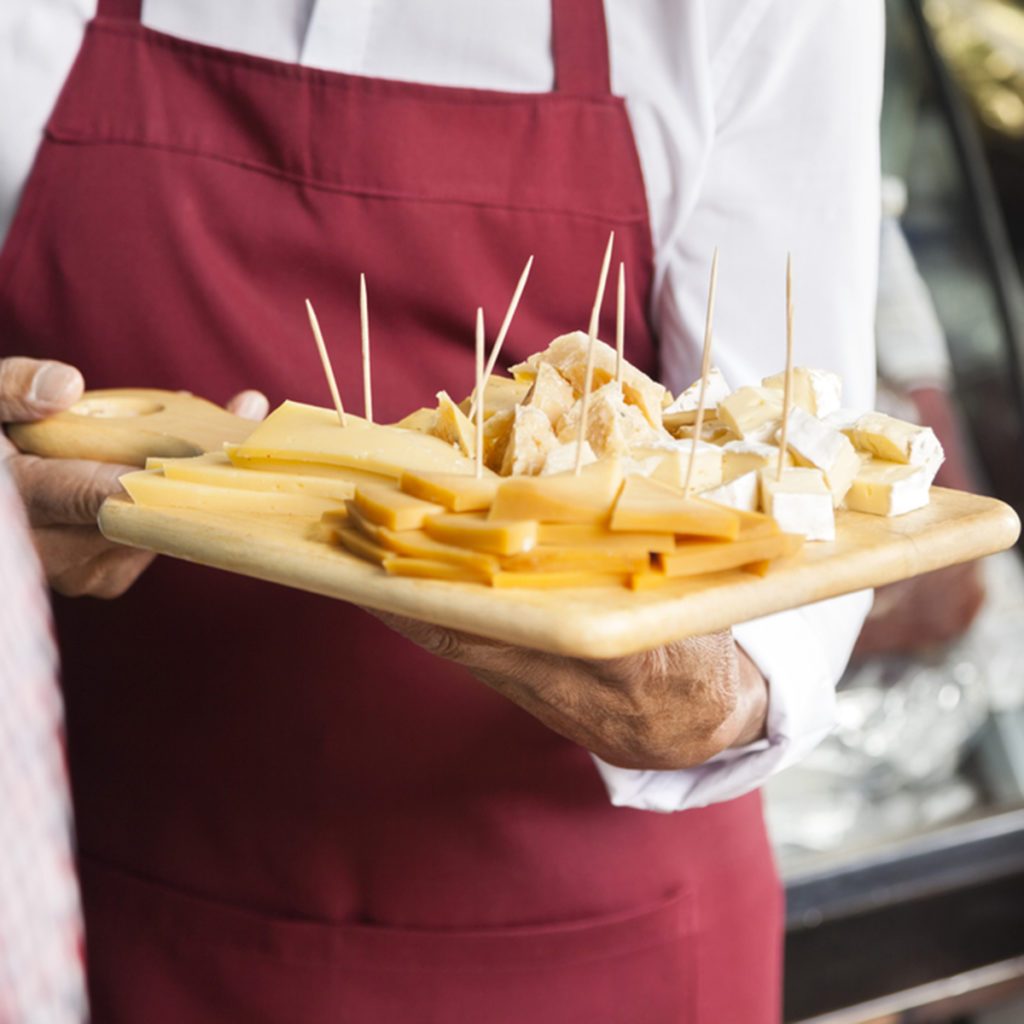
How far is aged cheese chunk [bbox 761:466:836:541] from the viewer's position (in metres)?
0.75

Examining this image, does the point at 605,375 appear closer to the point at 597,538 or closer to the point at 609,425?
the point at 609,425

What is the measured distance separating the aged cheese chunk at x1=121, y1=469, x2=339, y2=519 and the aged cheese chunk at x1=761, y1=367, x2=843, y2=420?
31cm

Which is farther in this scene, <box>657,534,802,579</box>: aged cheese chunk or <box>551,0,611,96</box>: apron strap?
<box>551,0,611,96</box>: apron strap

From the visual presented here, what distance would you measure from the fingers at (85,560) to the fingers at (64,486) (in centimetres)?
2

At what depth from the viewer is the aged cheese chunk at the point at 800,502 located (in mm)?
Result: 752

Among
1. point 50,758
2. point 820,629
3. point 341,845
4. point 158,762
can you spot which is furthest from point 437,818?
point 50,758

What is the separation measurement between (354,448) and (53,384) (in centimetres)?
33

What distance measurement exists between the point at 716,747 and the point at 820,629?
0.21 metres

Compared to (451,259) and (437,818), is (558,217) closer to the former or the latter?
(451,259)

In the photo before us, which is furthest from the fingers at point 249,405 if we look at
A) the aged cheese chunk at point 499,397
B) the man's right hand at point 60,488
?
the aged cheese chunk at point 499,397

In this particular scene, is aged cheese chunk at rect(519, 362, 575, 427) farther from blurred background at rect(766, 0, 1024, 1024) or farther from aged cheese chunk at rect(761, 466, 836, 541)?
blurred background at rect(766, 0, 1024, 1024)

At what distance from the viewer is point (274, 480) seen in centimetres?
80

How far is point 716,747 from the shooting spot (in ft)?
3.46

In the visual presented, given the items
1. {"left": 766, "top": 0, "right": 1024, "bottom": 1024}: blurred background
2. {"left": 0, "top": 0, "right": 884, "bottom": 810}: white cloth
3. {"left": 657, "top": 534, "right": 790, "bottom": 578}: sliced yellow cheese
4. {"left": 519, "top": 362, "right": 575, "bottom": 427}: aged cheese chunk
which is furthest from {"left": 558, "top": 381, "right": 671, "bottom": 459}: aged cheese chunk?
{"left": 766, "top": 0, "right": 1024, "bottom": 1024}: blurred background
